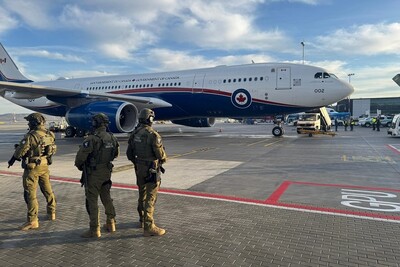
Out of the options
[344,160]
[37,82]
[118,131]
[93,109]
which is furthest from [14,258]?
[37,82]

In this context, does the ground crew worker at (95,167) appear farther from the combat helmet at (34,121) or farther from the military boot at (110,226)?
the combat helmet at (34,121)

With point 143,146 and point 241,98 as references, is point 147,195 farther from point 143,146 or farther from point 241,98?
point 241,98

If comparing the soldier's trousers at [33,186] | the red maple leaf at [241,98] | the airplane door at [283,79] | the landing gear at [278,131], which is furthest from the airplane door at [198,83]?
the soldier's trousers at [33,186]

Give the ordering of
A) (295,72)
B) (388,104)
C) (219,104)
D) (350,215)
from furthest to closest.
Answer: (388,104), (219,104), (295,72), (350,215)

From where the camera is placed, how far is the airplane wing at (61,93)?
661 inches

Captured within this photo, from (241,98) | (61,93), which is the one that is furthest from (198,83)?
(61,93)

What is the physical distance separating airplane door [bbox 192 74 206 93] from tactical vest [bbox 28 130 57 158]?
52.8ft

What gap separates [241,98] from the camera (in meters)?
19.8

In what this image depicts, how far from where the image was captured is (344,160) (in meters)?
11.5

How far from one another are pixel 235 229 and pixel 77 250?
7.36 ft

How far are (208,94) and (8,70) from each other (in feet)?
63.6

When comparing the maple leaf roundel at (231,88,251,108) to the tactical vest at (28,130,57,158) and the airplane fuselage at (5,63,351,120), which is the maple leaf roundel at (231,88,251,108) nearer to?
the airplane fuselage at (5,63,351,120)

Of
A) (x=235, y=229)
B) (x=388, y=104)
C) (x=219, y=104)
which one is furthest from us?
(x=388, y=104)

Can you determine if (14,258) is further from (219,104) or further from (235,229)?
(219,104)
